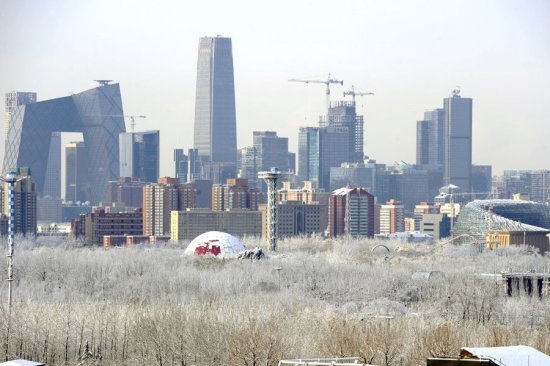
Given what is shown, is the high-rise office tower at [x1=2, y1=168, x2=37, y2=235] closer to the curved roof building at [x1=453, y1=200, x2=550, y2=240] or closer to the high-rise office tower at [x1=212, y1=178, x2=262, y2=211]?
the high-rise office tower at [x1=212, y1=178, x2=262, y2=211]

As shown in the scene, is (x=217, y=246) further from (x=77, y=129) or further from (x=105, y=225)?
(x=77, y=129)

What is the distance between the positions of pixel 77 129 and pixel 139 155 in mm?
8688

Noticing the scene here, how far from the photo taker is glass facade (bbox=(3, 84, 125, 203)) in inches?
7244

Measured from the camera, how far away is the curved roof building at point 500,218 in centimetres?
10106

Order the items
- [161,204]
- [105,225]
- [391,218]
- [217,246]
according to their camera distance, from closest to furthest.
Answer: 1. [217,246]
2. [105,225]
3. [161,204]
4. [391,218]

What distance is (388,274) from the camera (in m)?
59.6

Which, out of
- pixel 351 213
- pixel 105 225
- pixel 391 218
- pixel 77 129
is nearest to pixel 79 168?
pixel 77 129

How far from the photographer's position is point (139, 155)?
190 m

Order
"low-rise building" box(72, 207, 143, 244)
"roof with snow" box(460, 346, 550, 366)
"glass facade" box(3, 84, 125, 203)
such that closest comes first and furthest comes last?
"roof with snow" box(460, 346, 550, 366)
"low-rise building" box(72, 207, 143, 244)
"glass facade" box(3, 84, 125, 203)

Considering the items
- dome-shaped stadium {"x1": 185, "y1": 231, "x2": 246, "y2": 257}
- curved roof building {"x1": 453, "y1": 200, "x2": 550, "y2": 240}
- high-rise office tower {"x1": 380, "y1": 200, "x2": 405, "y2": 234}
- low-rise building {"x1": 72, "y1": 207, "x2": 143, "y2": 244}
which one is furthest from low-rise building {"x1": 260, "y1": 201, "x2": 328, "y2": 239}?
dome-shaped stadium {"x1": 185, "y1": 231, "x2": 246, "y2": 257}

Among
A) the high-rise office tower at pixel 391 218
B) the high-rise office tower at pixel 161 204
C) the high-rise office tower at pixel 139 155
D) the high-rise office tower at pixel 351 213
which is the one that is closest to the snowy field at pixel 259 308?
the high-rise office tower at pixel 351 213

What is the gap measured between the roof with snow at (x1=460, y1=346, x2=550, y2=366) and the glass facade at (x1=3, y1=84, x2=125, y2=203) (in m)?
160

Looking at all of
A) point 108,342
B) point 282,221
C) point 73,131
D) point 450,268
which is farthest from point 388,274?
point 73,131

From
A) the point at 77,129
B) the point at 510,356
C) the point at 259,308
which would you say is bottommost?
the point at 259,308
